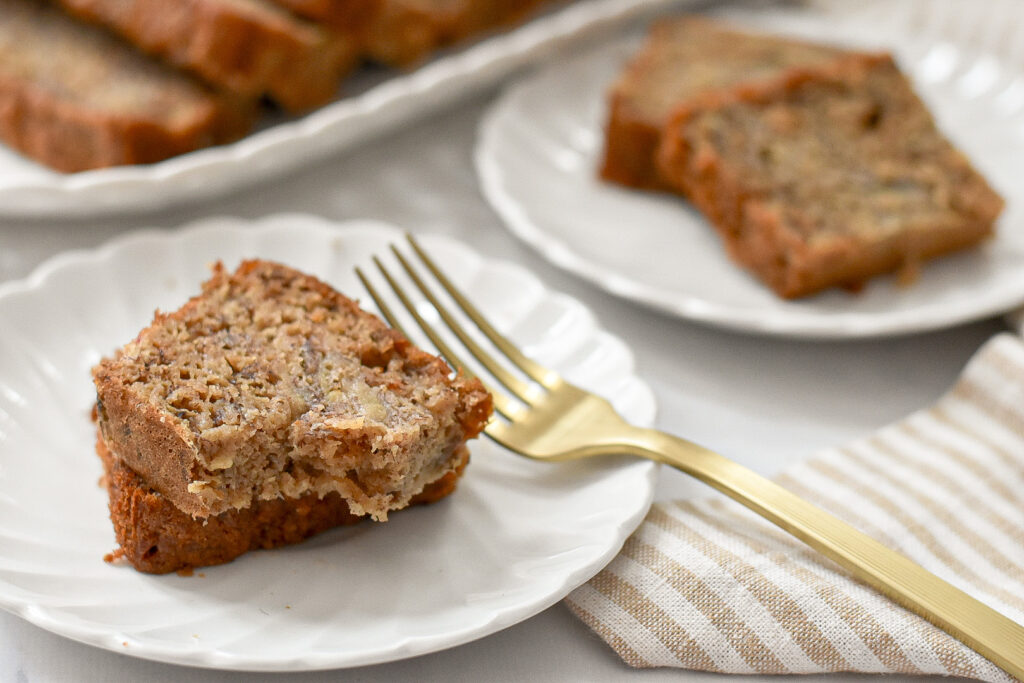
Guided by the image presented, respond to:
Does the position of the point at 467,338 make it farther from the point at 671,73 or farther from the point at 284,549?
the point at 671,73

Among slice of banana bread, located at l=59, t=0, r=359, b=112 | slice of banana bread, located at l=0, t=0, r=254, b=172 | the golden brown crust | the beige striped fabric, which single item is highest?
A: slice of banana bread, located at l=59, t=0, r=359, b=112

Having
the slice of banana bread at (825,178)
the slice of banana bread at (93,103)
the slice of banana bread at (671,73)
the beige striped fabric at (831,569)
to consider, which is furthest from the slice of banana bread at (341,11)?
the beige striped fabric at (831,569)

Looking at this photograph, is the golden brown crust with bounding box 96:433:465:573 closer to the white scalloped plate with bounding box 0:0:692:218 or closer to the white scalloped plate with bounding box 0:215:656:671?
the white scalloped plate with bounding box 0:215:656:671

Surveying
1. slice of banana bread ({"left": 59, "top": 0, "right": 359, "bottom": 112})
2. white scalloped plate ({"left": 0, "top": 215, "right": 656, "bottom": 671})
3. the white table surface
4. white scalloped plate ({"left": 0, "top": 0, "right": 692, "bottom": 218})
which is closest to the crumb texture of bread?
white scalloped plate ({"left": 0, "top": 215, "right": 656, "bottom": 671})

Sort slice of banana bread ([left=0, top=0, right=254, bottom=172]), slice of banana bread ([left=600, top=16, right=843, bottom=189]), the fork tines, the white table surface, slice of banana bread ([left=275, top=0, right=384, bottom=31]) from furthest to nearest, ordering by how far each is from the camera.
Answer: slice of banana bread ([left=275, top=0, right=384, bottom=31]), slice of banana bread ([left=600, top=16, right=843, bottom=189]), slice of banana bread ([left=0, top=0, right=254, bottom=172]), the fork tines, the white table surface

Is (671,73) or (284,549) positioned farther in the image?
(671,73)

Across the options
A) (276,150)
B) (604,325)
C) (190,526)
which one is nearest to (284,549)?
(190,526)
